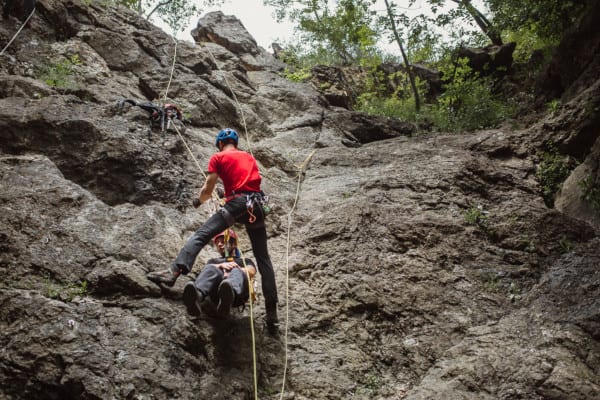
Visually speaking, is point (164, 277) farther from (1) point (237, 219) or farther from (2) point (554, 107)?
(2) point (554, 107)

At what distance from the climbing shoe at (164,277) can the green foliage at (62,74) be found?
16.2 feet

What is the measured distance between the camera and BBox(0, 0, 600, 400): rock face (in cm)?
386

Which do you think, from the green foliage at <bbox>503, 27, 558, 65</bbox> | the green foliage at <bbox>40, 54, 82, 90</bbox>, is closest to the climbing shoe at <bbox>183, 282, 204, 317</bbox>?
the green foliage at <bbox>40, 54, 82, 90</bbox>

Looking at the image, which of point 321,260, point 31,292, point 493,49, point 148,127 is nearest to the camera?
point 31,292

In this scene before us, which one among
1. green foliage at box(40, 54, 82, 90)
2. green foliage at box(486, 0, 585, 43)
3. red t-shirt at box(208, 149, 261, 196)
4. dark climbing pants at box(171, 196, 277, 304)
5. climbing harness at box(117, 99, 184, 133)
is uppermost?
green foliage at box(486, 0, 585, 43)

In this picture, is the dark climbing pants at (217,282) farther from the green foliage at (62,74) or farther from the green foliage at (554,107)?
the green foliage at (554,107)

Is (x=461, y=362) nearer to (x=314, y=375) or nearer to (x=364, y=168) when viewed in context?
(x=314, y=375)

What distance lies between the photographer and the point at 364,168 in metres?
8.89

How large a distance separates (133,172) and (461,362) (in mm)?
4988

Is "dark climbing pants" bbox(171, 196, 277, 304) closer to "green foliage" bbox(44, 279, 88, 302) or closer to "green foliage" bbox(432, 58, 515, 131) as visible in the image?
"green foliage" bbox(44, 279, 88, 302)

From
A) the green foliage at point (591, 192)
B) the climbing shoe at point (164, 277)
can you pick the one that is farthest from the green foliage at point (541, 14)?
the climbing shoe at point (164, 277)

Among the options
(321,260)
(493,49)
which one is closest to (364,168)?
(321,260)

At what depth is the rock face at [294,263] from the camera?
12.7ft

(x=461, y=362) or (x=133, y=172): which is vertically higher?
(x=133, y=172)
